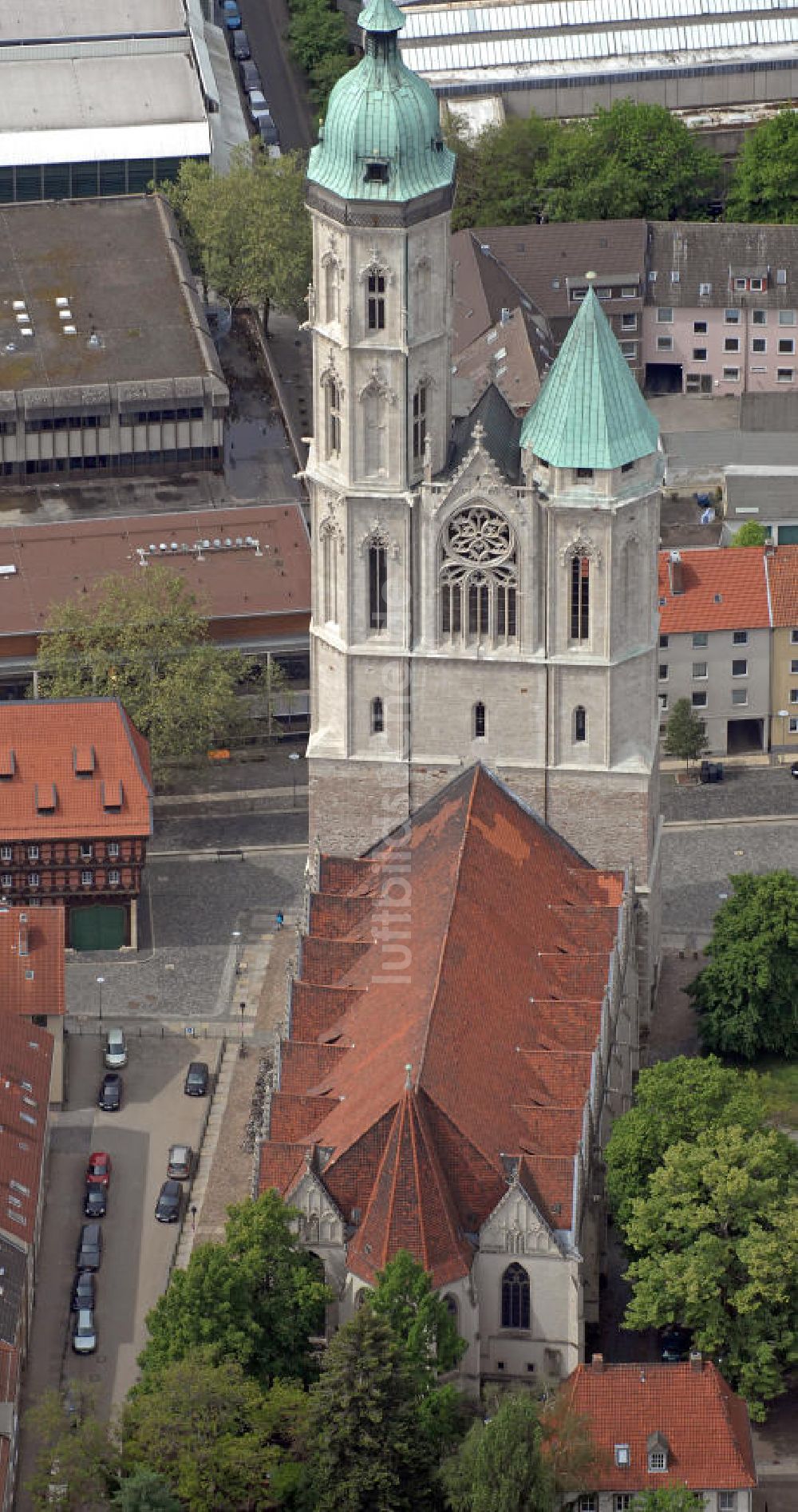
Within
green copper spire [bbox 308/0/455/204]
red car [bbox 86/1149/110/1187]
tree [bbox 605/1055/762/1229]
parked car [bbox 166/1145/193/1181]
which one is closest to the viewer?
tree [bbox 605/1055/762/1229]

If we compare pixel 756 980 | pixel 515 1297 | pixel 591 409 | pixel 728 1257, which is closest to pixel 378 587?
pixel 591 409

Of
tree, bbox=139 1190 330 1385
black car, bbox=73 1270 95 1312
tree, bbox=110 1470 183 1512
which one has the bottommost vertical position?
tree, bbox=110 1470 183 1512

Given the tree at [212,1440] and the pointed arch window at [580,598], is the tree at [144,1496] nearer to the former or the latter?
the tree at [212,1440]

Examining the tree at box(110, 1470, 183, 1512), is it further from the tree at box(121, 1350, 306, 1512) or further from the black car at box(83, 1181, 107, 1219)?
the black car at box(83, 1181, 107, 1219)

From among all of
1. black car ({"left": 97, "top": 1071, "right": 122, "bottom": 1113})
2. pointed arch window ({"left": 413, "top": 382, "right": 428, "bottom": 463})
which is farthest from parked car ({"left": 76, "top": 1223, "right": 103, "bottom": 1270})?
pointed arch window ({"left": 413, "top": 382, "right": 428, "bottom": 463})

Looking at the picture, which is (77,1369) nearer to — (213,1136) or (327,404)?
(213,1136)
